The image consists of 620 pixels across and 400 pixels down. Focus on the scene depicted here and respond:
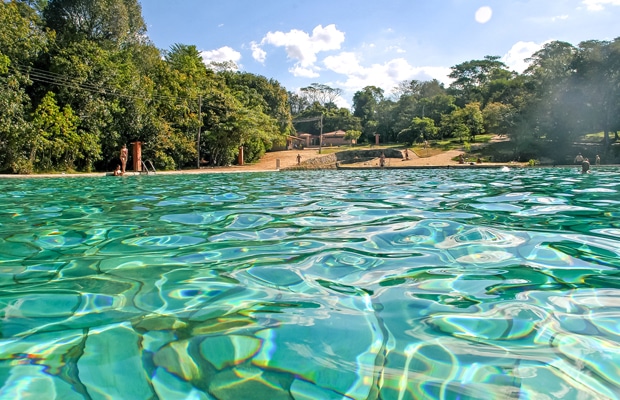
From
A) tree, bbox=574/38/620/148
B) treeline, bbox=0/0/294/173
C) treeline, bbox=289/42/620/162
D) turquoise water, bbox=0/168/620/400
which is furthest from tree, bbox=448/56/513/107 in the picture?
turquoise water, bbox=0/168/620/400

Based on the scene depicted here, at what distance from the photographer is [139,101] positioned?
2131 centimetres

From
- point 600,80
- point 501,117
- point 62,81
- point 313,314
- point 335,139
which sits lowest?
point 313,314

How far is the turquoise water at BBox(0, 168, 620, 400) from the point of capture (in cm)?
119

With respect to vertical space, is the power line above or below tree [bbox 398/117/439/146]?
above

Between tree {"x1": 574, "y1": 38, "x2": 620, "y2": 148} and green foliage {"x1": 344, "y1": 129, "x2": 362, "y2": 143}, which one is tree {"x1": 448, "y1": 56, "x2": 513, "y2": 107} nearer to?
green foliage {"x1": 344, "y1": 129, "x2": 362, "y2": 143}

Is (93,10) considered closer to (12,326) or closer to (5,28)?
(5,28)

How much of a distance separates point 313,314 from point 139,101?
22.6m

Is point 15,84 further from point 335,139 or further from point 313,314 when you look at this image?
point 335,139

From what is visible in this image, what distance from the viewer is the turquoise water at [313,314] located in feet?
3.92

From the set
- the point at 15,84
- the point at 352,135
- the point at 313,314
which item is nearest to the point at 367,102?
the point at 352,135

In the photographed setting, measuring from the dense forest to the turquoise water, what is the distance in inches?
674

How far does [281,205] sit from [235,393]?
430cm

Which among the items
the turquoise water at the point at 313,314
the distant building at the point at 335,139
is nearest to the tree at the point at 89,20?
the turquoise water at the point at 313,314

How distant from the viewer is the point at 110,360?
1.31 metres
